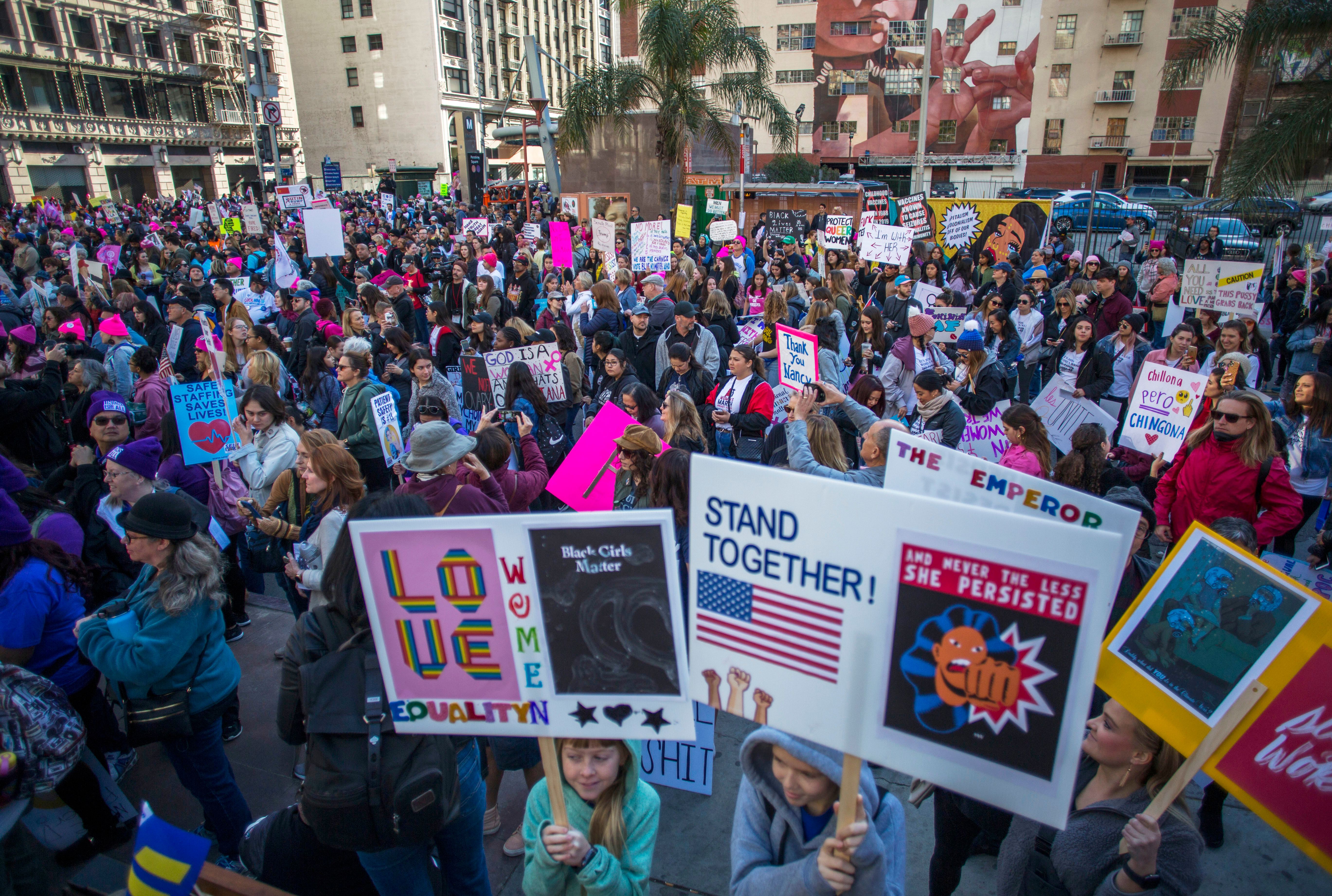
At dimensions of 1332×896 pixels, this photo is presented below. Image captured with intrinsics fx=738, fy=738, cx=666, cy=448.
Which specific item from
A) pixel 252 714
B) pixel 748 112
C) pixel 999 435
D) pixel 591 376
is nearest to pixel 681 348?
pixel 999 435

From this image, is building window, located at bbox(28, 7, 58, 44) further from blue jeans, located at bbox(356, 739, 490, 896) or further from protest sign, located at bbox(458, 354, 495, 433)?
blue jeans, located at bbox(356, 739, 490, 896)

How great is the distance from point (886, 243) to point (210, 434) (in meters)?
9.57

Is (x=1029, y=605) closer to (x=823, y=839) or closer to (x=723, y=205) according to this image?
(x=823, y=839)

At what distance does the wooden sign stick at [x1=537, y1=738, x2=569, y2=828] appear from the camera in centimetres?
208

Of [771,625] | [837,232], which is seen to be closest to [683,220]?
[837,232]

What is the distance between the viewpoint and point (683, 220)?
49.6 feet

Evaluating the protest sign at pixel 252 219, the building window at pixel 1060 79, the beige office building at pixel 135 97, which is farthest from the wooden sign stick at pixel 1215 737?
the building window at pixel 1060 79

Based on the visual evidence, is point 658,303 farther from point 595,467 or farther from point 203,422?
point 203,422

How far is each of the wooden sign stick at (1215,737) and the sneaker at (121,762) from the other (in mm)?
4747

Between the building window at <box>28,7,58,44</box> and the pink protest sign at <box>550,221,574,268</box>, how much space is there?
4491 centimetres

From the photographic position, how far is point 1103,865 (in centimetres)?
225

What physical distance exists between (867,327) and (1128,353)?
2631 mm

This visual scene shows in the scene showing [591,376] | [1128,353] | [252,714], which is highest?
[1128,353]

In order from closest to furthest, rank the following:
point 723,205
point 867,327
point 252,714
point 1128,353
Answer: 1. point 252,714
2. point 1128,353
3. point 867,327
4. point 723,205
